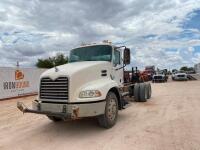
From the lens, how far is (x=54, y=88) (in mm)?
7148

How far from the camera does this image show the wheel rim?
A: 7727mm

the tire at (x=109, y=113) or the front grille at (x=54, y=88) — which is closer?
the front grille at (x=54, y=88)

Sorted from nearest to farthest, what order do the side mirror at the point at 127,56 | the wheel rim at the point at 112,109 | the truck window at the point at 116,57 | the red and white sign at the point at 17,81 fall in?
the wheel rim at the point at 112,109
the truck window at the point at 116,57
the side mirror at the point at 127,56
the red and white sign at the point at 17,81

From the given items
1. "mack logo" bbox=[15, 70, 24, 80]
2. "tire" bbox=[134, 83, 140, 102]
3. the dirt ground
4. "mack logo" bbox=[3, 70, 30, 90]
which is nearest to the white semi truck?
the dirt ground

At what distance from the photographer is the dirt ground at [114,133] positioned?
20.5 ft

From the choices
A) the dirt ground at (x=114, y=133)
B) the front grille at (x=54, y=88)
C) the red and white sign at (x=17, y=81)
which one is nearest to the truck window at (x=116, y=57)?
the dirt ground at (x=114, y=133)

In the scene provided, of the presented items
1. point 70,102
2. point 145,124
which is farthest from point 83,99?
point 145,124

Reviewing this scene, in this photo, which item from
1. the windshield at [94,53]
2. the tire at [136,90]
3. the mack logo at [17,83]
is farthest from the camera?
the mack logo at [17,83]

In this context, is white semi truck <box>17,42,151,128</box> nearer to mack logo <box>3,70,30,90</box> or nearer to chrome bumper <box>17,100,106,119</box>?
chrome bumper <box>17,100,106,119</box>

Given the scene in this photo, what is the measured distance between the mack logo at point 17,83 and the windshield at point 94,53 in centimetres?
1047

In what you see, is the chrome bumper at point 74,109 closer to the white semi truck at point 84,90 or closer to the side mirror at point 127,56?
the white semi truck at point 84,90

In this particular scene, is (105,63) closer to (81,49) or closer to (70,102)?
(81,49)

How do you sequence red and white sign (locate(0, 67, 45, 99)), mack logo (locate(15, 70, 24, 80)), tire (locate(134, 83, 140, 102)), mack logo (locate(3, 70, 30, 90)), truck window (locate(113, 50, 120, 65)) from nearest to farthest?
truck window (locate(113, 50, 120, 65))
tire (locate(134, 83, 140, 102))
red and white sign (locate(0, 67, 45, 99))
mack logo (locate(3, 70, 30, 90))
mack logo (locate(15, 70, 24, 80))

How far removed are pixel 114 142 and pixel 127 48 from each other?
401 centimetres
